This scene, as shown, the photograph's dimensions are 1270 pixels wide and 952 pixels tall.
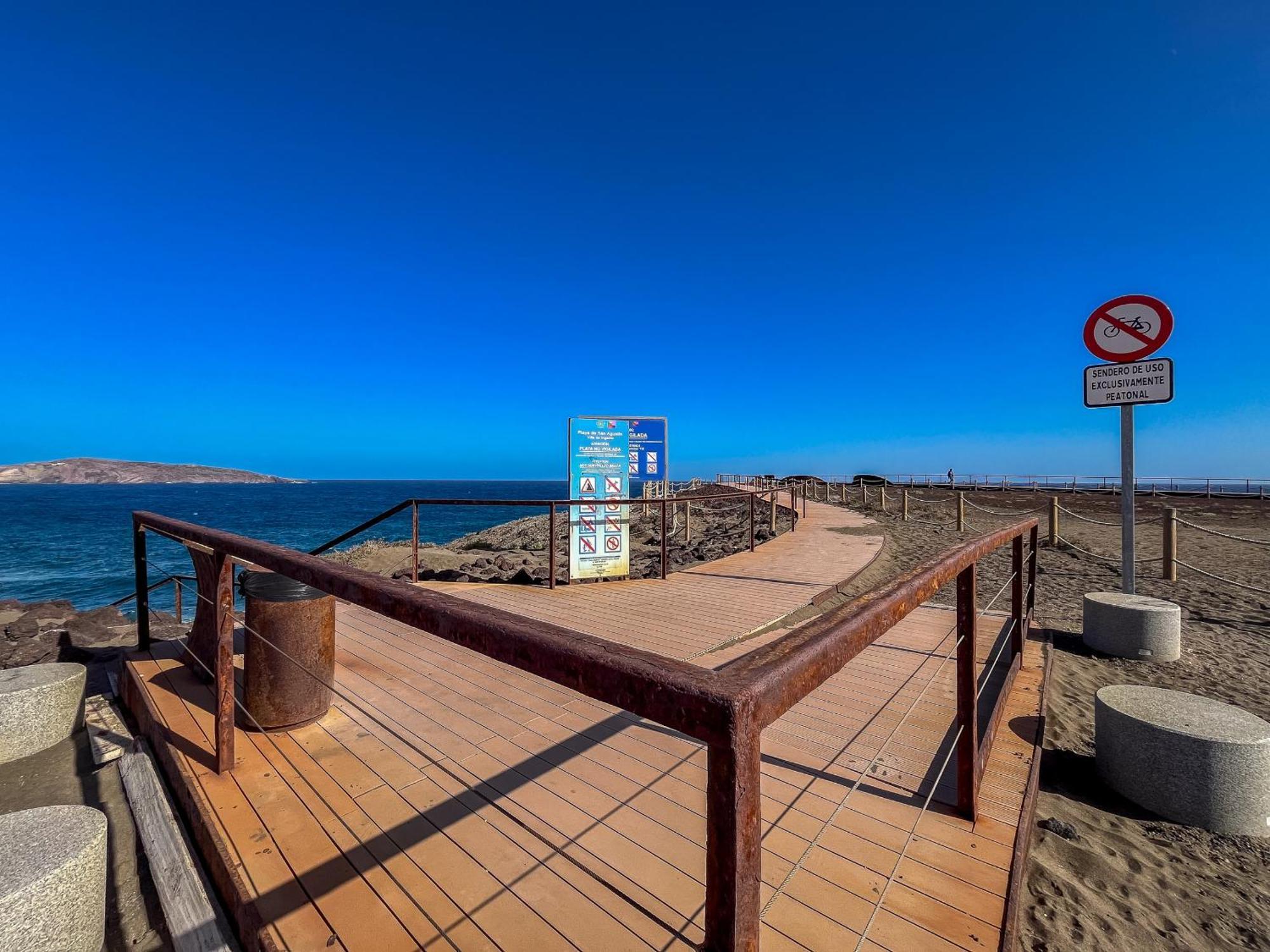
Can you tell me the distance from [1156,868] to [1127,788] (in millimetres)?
468

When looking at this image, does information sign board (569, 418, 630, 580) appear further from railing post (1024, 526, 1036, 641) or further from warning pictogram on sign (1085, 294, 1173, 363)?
warning pictogram on sign (1085, 294, 1173, 363)

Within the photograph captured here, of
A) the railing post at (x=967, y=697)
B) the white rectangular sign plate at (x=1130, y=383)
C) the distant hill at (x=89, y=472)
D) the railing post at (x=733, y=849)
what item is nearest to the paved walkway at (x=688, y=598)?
the railing post at (x=967, y=697)

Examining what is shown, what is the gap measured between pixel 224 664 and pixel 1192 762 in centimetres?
396

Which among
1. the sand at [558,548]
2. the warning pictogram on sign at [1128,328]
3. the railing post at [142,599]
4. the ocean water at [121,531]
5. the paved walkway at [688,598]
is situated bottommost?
the ocean water at [121,531]

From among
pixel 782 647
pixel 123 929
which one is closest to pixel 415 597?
pixel 782 647

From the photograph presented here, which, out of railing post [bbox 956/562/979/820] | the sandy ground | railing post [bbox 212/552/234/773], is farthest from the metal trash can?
the sandy ground

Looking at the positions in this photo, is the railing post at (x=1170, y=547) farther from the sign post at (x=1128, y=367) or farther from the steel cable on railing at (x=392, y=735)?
the steel cable on railing at (x=392, y=735)

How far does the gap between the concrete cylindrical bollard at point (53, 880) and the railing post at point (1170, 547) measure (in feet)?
33.7

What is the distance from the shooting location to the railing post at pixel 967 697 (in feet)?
6.17

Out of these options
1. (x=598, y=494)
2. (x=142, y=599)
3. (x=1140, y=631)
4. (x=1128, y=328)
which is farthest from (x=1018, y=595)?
(x=142, y=599)

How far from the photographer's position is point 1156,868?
204 cm

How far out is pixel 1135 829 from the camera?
2.27 meters

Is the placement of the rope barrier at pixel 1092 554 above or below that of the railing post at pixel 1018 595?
below

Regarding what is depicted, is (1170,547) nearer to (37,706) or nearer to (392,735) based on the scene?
(392,735)
